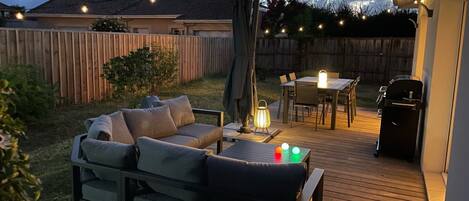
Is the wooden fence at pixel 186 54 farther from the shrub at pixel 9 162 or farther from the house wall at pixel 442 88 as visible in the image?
the house wall at pixel 442 88

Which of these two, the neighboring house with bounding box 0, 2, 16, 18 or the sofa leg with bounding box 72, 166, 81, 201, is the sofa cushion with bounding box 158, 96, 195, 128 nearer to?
the sofa leg with bounding box 72, 166, 81, 201

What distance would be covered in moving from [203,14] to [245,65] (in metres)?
11.0

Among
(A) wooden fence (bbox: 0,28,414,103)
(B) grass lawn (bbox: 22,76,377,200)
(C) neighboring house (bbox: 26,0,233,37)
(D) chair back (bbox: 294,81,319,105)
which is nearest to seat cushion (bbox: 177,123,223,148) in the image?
(B) grass lawn (bbox: 22,76,377,200)

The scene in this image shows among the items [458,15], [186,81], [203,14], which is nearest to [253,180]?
[458,15]

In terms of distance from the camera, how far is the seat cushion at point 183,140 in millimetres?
3846

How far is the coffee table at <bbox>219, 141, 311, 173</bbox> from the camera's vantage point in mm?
3373

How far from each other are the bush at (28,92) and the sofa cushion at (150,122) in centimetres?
235

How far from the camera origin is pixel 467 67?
2.40 metres

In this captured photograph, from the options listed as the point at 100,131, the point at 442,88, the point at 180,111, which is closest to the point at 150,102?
the point at 180,111

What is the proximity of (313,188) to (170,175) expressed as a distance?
0.96 meters

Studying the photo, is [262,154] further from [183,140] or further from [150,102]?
[150,102]

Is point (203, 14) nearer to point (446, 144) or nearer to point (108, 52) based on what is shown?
point (108, 52)

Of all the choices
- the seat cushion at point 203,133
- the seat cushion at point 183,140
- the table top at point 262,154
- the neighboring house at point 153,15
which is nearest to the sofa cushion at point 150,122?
the seat cushion at point 183,140

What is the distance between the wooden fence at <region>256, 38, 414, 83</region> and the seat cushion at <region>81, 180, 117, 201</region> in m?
12.1
